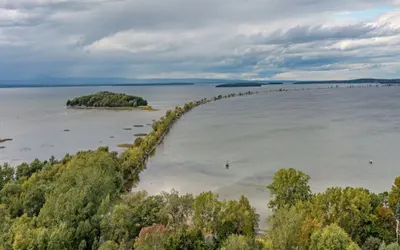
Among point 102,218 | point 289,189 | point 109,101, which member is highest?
point 109,101

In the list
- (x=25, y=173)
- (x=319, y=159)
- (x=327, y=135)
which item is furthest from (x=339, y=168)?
(x=25, y=173)

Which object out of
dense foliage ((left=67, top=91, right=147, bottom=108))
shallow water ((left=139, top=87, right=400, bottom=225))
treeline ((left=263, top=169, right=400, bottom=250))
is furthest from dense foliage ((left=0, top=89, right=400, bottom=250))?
dense foliage ((left=67, top=91, right=147, bottom=108))

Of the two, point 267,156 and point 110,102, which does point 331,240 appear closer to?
point 267,156

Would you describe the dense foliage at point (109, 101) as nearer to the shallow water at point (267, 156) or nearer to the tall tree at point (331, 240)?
the shallow water at point (267, 156)

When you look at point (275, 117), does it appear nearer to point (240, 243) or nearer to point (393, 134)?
point (393, 134)

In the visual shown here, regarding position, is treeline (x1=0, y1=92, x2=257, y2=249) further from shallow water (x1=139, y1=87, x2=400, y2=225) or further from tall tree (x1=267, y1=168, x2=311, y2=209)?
shallow water (x1=139, y1=87, x2=400, y2=225)

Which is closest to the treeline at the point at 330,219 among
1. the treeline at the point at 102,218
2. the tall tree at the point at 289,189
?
the tall tree at the point at 289,189

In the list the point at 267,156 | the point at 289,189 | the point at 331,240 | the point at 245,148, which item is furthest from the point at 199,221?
the point at 245,148
